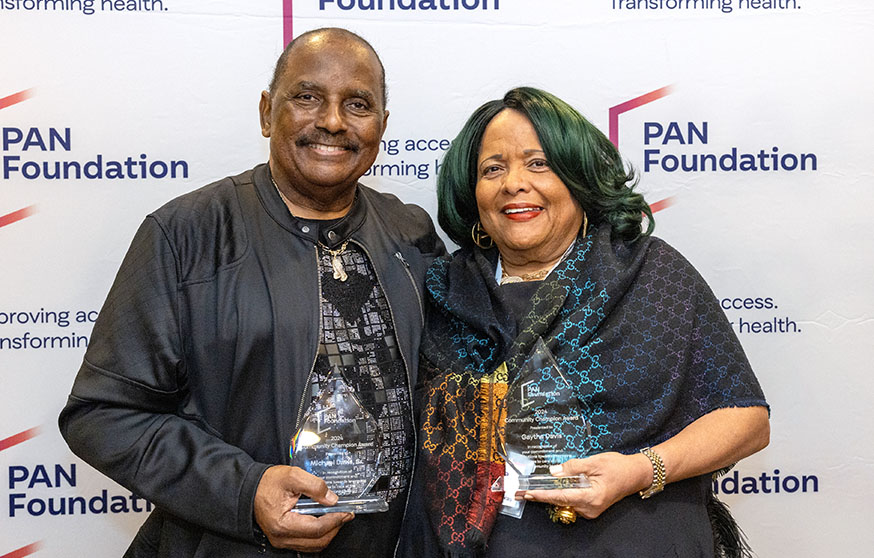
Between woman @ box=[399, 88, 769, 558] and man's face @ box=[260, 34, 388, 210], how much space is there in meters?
0.33

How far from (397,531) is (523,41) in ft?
5.26

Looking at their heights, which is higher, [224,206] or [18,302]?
[224,206]

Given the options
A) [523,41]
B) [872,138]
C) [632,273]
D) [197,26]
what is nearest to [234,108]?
[197,26]

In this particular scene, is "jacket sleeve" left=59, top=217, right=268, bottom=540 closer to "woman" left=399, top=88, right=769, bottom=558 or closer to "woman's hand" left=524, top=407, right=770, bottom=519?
"woman" left=399, top=88, right=769, bottom=558

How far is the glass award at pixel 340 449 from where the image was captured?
6.06ft

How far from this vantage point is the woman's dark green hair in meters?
2.11

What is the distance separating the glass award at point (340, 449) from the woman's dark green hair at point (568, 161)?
0.70 metres

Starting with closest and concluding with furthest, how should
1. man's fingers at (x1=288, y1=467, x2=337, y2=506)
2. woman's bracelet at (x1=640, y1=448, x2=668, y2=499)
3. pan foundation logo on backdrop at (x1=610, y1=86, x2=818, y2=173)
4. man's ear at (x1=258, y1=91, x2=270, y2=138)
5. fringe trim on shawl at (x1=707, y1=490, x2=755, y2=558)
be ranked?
1. man's fingers at (x1=288, y1=467, x2=337, y2=506)
2. woman's bracelet at (x1=640, y1=448, x2=668, y2=499)
3. man's ear at (x1=258, y1=91, x2=270, y2=138)
4. fringe trim on shawl at (x1=707, y1=490, x2=755, y2=558)
5. pan foundation logo on backdrop at (x1=610, y1=86, x2=818, y2=173)

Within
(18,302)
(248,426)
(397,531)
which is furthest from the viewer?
(18,302)

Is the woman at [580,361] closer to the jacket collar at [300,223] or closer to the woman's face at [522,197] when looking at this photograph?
the woman's face at [522,197]

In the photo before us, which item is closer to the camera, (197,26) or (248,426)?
(248,426)

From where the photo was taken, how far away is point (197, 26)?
8.96 ft

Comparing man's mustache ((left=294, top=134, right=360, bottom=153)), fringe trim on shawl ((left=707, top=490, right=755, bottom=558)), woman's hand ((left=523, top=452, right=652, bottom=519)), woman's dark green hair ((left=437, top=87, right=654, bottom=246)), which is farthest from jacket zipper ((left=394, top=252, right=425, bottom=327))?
fringe trim on shawl ((left=707, top=490, right=755, bottom=558))

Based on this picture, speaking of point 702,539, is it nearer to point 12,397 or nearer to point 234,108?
point 234,108
